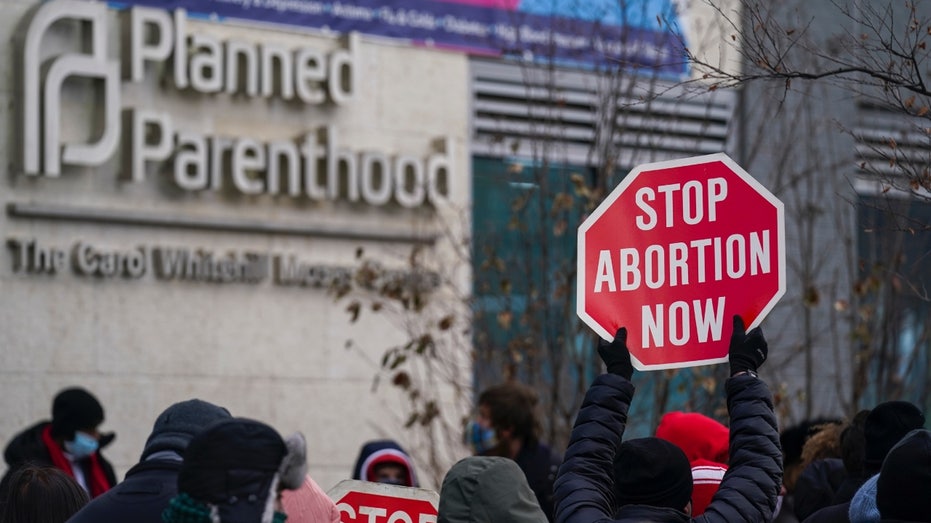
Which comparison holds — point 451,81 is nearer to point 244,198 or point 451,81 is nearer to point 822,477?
point 244,198

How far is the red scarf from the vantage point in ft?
31.6

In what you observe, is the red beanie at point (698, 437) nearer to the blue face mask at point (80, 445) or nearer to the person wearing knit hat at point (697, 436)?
Answer: the person wearing knit hat at point (697, 436)

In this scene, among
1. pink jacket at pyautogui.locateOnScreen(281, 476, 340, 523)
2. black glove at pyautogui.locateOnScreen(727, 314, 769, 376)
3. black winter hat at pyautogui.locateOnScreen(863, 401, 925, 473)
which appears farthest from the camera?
black winter hat at pyautogui.locateOnScreen(863, 401, 925, 473)

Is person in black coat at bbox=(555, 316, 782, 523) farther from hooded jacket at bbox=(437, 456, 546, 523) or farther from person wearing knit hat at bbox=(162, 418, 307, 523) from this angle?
person wearing knit hat at bbox=(162, 418, 307, 523)

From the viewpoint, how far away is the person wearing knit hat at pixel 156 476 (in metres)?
4.70

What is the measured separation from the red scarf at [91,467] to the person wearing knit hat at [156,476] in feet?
15.4

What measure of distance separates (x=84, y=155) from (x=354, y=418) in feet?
10.4

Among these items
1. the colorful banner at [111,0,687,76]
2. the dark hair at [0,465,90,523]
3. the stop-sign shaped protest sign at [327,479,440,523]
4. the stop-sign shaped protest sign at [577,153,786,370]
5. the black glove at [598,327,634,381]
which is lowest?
the stop-sign shaped protest sign at [327,479,440,523]

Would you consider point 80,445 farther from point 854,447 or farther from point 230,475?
point 230,475

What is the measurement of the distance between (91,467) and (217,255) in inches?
156

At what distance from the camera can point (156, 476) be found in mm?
4852

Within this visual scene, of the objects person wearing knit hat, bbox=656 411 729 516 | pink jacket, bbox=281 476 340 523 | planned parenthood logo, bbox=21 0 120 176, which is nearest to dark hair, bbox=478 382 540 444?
person wearing knit hat, bbox=656 411 729 516

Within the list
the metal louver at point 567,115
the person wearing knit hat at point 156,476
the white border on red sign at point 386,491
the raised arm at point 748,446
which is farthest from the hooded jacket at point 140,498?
the metal louver at point 567,115

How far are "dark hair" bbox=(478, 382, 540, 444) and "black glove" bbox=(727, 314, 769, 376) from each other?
3830mm
